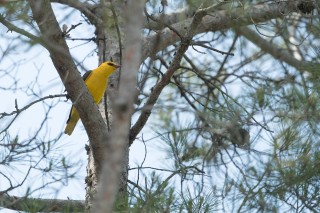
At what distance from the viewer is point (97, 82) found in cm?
483

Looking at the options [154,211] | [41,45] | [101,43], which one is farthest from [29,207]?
[101,43]

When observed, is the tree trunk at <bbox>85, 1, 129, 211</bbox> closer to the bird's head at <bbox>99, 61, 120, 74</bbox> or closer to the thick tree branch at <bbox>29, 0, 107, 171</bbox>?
the bird's head at <bbox>99, 61, 120, 74</bbox>

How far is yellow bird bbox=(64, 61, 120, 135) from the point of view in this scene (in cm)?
450

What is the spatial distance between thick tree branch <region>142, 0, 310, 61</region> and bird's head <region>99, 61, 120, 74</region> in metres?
0.20

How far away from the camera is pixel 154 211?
2.90 meters

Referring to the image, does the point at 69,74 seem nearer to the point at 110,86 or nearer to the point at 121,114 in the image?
the point at 110,86

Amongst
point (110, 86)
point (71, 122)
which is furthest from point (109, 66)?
point (71, 122)

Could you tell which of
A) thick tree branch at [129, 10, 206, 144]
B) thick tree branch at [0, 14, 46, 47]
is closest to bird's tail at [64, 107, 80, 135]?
thick tree branch at [129, 10, 206, 144]

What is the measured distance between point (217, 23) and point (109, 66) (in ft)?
2.95

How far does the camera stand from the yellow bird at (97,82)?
14.8ft

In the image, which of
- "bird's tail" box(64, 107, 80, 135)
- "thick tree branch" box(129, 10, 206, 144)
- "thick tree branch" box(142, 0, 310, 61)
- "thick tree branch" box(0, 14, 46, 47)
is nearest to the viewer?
"thick tree branch" box(0, 14, 46, 47)

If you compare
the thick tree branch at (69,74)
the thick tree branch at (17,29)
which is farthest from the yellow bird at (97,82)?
the thick tree branch at (17,29)

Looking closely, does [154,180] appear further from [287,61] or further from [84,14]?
[287,61]

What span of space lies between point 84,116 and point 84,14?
1308 millimetres
